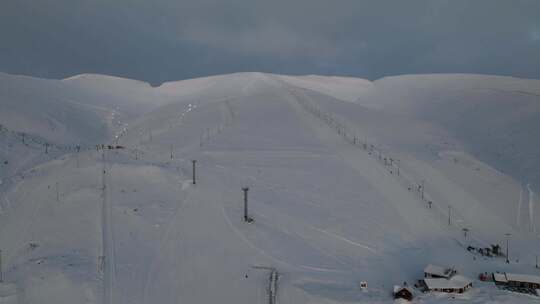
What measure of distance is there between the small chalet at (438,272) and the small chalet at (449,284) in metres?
0.26

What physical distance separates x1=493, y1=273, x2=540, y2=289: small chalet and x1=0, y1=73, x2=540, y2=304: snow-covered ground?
744 millimetres

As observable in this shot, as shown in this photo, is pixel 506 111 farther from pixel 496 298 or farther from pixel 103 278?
pixel 103 278

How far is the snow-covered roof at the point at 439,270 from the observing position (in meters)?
14.3

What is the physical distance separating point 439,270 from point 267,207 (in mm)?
8026

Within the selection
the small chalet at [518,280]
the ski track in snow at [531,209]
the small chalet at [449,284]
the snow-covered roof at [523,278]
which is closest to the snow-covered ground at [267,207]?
the ski track in snow at [531,209]

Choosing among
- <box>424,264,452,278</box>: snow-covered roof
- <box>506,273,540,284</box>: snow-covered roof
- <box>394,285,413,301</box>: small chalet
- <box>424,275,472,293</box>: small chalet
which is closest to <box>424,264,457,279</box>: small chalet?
<box>424,264,452,278</box>: snow-covered roof

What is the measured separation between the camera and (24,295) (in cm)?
1164

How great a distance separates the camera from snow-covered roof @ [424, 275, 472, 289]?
1349 cm

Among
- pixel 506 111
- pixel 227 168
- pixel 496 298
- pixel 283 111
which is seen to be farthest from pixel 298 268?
pixel 506 111

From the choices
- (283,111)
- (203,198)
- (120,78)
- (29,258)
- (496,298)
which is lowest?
(496,298)

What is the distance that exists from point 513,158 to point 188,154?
79.6 feet

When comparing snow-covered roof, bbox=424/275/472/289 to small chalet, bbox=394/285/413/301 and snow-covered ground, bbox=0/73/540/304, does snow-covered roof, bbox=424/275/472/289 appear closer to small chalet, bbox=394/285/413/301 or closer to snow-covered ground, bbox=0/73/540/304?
snow-covered ground, bbox=0/73/540/304

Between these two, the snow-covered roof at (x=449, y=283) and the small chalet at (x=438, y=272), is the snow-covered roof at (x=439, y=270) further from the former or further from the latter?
the snow-covered roof at (x=449, y=283)

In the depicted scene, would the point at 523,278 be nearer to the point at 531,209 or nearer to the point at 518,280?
the point at 518,280
